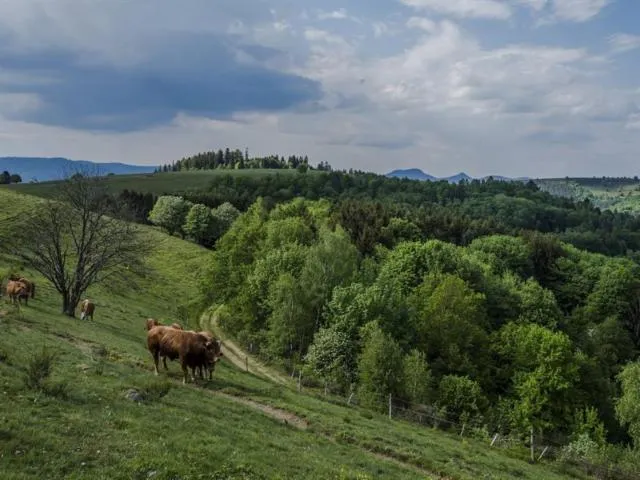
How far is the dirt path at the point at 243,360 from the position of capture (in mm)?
49938

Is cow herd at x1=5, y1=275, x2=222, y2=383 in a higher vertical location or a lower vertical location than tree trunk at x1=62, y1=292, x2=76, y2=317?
higher

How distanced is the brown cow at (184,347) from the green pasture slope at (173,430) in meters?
1.05

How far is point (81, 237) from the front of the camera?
44906 millimetres

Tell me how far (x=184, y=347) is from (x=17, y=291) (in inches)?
823

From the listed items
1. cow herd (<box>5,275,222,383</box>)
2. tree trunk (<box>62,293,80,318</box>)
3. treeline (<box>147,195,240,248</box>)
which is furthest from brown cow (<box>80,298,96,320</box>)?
treeline (<box>147,195,240,248</box>)

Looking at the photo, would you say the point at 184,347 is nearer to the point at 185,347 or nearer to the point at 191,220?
the point at 185,347

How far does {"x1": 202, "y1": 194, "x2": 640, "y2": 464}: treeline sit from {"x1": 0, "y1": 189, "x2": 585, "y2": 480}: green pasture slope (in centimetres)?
1393

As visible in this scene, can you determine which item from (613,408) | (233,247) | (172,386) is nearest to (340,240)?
(233,247)

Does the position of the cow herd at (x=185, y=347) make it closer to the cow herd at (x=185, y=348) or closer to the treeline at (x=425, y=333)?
the cow herd at (x=185, y=348)

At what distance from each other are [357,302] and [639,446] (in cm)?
2953

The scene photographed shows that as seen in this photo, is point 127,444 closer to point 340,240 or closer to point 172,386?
point 172,386

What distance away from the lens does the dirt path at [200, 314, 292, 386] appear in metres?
49.9

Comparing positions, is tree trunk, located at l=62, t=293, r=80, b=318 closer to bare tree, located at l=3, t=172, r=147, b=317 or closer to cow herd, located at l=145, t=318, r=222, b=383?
bare tree, located at l=3, t=172, r=147, b=317

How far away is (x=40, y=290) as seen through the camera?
5072 centimetres
